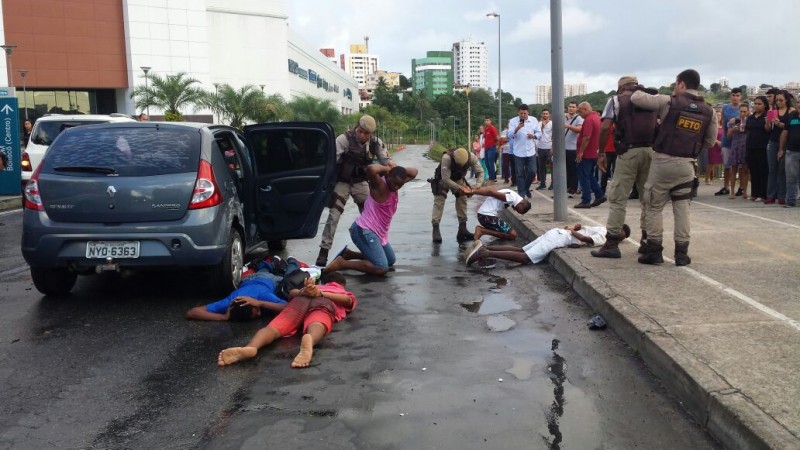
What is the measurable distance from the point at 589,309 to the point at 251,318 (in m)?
2.93

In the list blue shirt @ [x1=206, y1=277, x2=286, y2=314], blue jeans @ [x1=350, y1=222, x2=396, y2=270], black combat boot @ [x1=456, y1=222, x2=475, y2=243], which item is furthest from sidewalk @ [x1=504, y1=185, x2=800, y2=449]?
blue shirt @ [x1=206, y1=277, x2=286, y2=314]

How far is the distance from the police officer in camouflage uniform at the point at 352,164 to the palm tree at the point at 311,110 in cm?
4179

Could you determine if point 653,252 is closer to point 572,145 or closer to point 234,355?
point 234,355

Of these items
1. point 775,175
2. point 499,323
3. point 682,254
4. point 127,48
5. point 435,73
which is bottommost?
point 499,323

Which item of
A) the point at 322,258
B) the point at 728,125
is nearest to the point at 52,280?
the point at 322,258

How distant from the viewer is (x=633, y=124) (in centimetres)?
798

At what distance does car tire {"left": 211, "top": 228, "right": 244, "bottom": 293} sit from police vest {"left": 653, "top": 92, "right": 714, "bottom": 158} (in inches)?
170

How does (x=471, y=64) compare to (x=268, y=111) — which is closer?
(x=268, y=111)

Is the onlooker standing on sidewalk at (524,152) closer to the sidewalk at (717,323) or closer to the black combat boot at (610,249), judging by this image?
the sidewalk at (717,323)

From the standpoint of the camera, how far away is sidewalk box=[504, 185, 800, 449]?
3670 millimetres

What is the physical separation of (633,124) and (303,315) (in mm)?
4521

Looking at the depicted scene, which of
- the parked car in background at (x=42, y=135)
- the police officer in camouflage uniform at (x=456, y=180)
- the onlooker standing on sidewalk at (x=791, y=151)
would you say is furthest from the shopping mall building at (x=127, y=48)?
the onlooker standing on sidewalk at (x=791, y=151)

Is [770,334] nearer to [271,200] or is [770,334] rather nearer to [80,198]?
[271,200]

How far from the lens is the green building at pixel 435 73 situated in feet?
618
